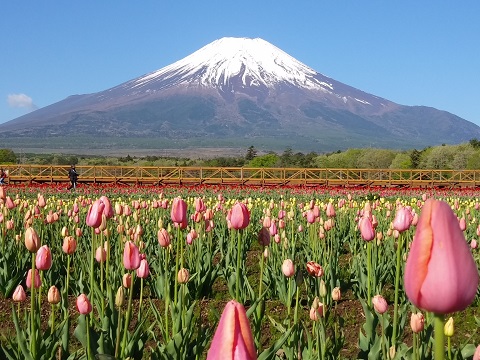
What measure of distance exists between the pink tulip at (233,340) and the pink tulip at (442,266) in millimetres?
308

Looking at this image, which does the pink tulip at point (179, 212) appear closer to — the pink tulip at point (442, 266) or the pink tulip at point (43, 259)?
the pink tulip at point (43, 259)

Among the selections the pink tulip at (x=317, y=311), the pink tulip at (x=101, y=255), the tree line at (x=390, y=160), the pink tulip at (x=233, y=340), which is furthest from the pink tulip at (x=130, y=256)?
the tree line at (x=390, y=160)

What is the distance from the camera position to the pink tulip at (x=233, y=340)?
3.64 ft

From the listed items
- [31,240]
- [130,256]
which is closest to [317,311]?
[130,256]

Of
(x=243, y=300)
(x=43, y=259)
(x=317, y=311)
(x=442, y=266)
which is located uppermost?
(x=442, y=266)

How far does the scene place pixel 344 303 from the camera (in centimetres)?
580

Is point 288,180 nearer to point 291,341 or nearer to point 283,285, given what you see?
point 283,285

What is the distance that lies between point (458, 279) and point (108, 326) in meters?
2.56

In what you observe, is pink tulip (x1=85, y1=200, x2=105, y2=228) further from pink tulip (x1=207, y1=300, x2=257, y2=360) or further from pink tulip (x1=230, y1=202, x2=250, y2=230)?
pink tulip (x1=207, y1=300, x2=257, y2=360)

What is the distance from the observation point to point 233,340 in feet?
3.66

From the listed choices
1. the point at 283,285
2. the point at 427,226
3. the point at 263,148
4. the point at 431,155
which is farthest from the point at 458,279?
the point at 263,148

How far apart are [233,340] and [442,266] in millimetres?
389

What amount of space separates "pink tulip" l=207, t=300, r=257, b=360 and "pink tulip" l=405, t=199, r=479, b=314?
1.01 ft

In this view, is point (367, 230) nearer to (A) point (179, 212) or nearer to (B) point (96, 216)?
(A) point (179, 212)
